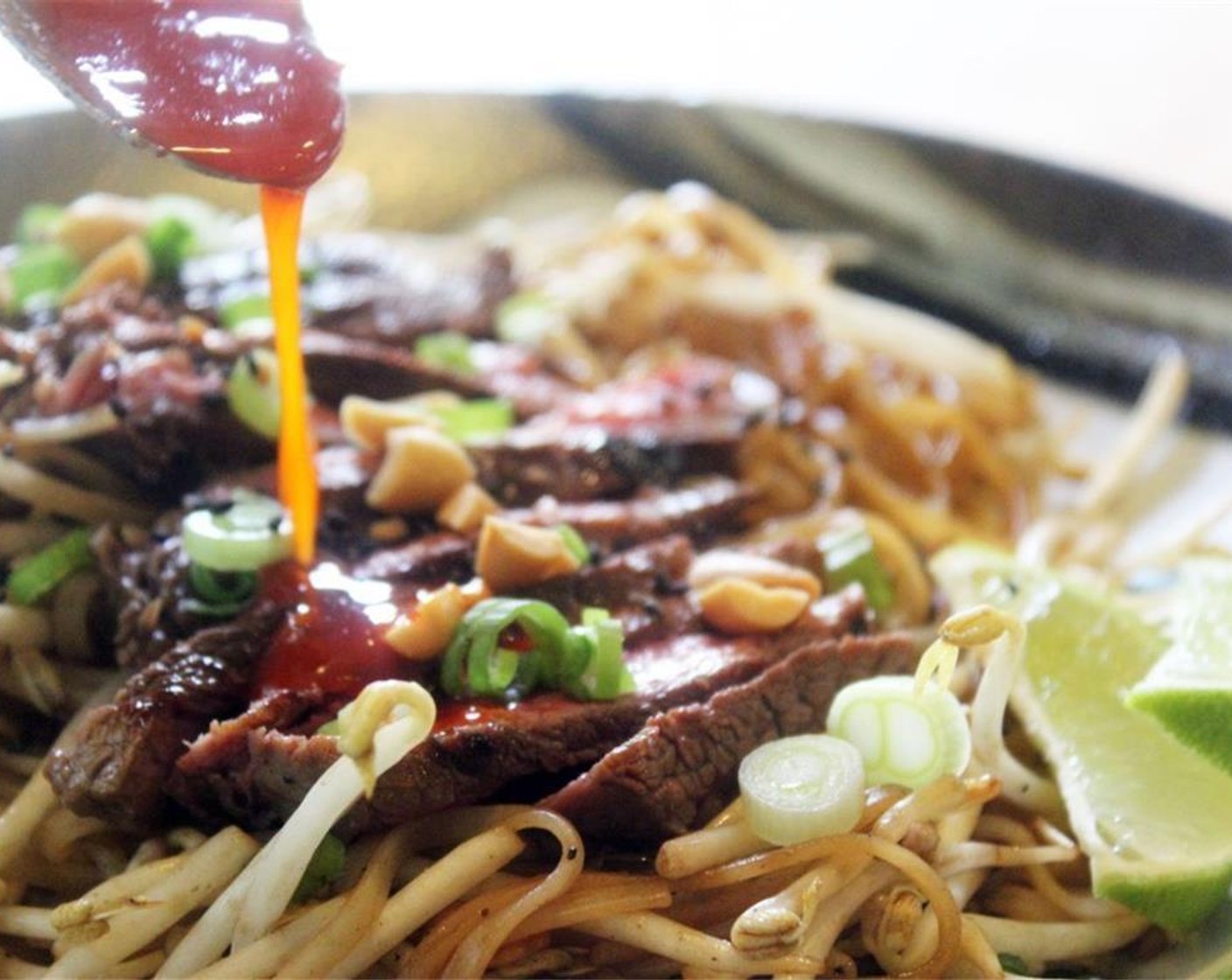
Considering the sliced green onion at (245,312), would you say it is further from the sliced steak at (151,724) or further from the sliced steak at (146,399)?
the sliced steak at (151,724)

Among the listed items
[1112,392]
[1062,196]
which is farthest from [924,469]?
[1062,196]

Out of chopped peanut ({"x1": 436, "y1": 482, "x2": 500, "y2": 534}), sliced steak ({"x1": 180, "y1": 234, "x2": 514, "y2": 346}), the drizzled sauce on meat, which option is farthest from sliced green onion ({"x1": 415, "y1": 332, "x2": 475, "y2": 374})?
the drizzled sauce on meat

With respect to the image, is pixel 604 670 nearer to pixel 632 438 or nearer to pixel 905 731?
pixel 905 731

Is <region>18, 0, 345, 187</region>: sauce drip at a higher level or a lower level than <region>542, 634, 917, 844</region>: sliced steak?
higher

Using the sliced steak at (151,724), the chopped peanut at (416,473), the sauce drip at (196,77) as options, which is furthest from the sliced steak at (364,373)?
the sauce drip at (196,77)

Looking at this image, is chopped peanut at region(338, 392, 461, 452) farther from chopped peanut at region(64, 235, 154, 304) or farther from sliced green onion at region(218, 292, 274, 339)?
chopped peanut at region(64, 235, 154, 304)

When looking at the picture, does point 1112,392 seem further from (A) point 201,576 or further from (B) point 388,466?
(A) point 201,576
